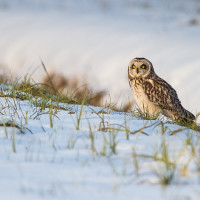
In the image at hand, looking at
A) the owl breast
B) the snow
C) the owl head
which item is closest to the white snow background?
the snow

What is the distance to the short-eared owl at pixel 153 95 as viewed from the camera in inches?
240

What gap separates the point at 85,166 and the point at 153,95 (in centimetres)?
332

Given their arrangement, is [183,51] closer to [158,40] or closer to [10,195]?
[158,40]

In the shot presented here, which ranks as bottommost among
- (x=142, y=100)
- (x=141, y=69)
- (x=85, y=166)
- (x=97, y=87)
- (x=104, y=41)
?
(x=85, y=166)

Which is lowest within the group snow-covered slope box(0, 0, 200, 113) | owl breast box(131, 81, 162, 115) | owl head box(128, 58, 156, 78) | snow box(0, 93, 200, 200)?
snow box(0, 93, 200, 200)

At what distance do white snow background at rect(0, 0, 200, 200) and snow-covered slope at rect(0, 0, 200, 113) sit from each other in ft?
0.12

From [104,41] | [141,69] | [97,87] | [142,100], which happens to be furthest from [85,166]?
[104,41]

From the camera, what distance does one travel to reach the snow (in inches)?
96.7

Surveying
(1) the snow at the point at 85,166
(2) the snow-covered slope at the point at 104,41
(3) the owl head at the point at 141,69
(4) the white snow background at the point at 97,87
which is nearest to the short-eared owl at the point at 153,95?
(3) the owl head at the point at 141,69

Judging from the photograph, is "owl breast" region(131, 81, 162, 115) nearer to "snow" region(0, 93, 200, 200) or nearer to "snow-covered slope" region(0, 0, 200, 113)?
"snow" region(0, 93, 200, 200)

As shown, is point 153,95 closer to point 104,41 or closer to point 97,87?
point 97,87

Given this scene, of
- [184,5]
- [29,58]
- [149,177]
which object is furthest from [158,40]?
[149,177]

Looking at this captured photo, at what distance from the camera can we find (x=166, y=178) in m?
2.57

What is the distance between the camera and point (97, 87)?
11.5 m
